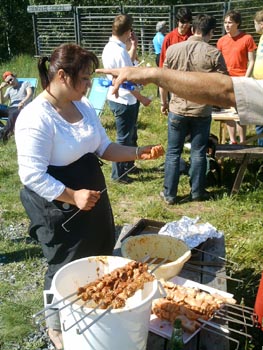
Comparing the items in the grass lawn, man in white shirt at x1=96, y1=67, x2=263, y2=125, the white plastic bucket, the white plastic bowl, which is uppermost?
man in white shirt at x1=96, y1=67, x2=263, y2=125

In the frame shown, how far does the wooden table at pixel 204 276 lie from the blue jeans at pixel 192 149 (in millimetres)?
1865

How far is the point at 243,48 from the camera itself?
7.00 meters

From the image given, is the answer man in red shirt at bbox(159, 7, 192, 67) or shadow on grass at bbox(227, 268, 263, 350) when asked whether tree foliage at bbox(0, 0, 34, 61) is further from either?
shadow on grass at bbox(227, 268, 263, 350)

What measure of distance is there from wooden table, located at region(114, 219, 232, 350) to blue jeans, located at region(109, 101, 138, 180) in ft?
7.93

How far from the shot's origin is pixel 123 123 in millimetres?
5691

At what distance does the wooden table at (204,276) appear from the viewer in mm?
2229

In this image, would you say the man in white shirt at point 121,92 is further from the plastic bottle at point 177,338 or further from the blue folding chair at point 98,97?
the plastic bottle at point 177,338

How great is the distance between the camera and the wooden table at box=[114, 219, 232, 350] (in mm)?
2229

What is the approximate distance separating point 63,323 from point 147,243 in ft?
3.53

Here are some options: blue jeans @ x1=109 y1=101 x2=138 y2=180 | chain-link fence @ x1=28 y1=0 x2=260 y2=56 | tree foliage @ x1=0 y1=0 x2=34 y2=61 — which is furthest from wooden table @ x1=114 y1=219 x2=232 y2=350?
tree foliage @ x1=0 y1=0 x2=34 y2=61

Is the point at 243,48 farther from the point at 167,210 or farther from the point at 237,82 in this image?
the point at 237,82

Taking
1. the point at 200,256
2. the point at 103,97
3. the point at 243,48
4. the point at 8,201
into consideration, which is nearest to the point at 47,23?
the point at 103,97

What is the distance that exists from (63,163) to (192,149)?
2802 mm

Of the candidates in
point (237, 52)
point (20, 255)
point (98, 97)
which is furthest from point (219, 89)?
point (98, 97)
